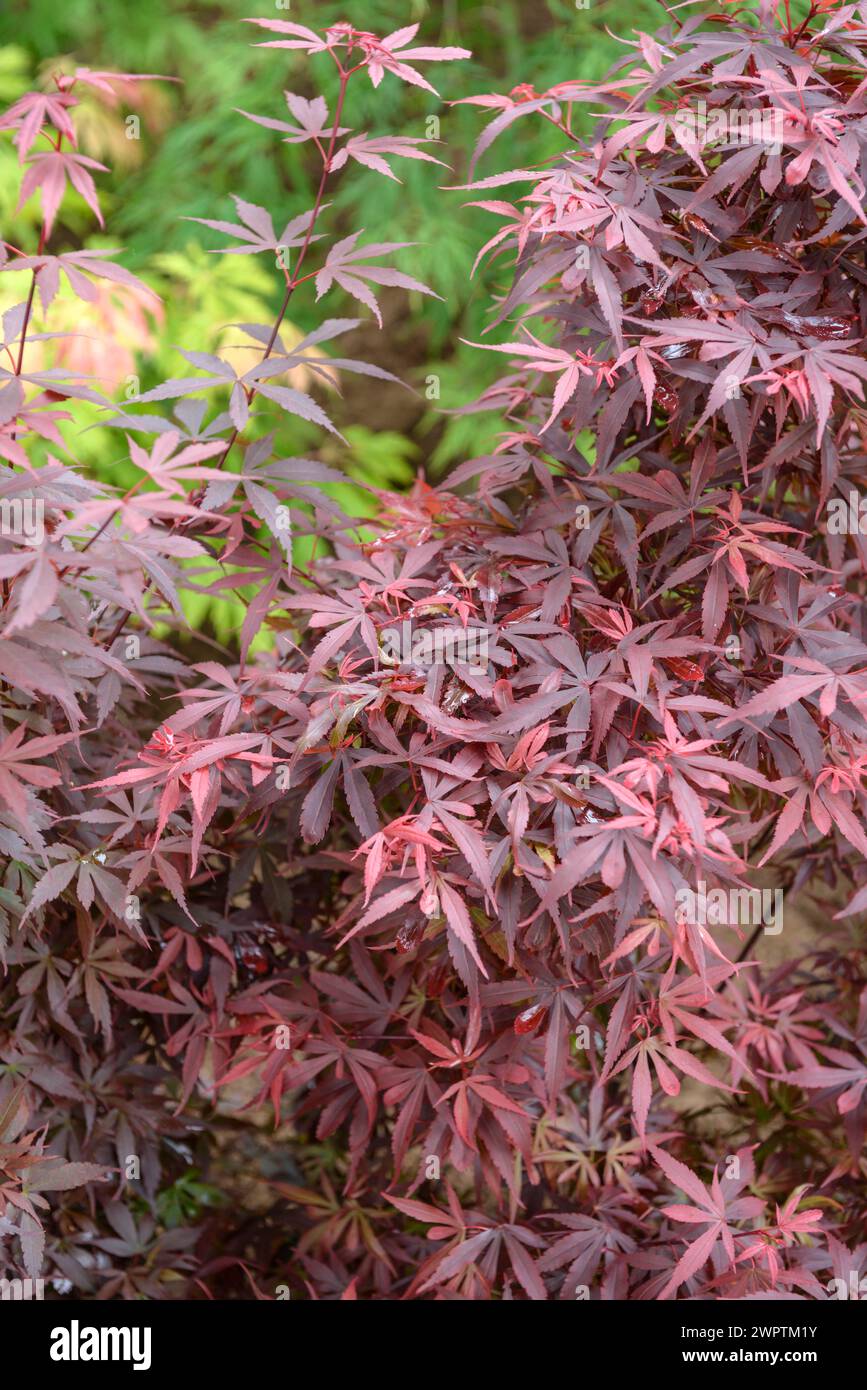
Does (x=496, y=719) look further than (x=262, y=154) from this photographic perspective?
No

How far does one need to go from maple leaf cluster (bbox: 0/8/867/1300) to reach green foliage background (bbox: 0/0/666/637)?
1.83 meters

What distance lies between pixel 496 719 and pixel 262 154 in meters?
3.13

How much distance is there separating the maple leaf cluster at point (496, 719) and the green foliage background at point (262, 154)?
1834 millimetres

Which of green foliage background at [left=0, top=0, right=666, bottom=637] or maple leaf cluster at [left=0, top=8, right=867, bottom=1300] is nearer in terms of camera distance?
maple leaf cluster at [left=0, top=8, right=867, bottom=1300]

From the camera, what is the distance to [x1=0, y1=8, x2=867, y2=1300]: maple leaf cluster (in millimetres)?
1298

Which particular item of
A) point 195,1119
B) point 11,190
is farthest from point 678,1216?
point 11,190

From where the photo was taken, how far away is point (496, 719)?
1345 mm

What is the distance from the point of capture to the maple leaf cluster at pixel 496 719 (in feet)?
4.26

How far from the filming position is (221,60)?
3764 mm

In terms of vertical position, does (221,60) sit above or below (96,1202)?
above

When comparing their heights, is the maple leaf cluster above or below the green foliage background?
below

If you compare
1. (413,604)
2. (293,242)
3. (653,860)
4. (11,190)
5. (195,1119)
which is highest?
(11,190)
